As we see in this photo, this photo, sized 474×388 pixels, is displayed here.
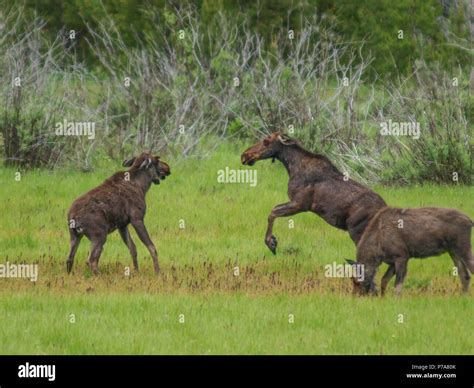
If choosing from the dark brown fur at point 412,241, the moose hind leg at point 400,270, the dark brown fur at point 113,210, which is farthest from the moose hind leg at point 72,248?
the moose hind leg at point 400,270

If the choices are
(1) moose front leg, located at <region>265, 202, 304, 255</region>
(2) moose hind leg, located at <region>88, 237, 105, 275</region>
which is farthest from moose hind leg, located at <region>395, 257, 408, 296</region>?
(2) moose hind leg, located at <region>88, 237, 105, 275</region>

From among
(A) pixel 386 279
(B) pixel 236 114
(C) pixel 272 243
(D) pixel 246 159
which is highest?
(B) pixel 236 114

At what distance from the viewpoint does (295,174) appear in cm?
1414

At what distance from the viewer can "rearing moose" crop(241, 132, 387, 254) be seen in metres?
13.4

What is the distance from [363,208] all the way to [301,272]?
1168mm

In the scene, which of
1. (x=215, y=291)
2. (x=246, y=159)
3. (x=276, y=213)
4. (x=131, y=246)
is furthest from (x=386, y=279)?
(x=131, y=246)

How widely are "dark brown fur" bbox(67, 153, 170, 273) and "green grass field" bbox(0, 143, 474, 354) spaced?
14.4 inches

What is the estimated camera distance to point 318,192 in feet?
45.3

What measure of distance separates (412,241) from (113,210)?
3617mm

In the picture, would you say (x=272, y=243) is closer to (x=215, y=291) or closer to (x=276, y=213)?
(x=276, y=213)

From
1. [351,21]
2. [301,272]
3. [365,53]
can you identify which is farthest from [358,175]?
[351,21]

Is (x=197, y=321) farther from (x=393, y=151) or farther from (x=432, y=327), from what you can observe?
(x=393, y=151)

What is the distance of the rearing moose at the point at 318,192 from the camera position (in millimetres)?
13406

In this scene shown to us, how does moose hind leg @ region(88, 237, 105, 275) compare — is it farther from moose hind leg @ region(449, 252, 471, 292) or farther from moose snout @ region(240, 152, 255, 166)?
moose hind leg @ region(449, 252, 471, 292)
